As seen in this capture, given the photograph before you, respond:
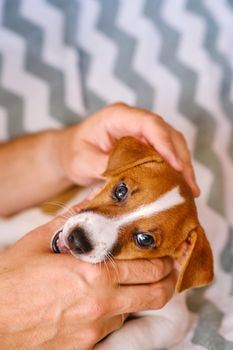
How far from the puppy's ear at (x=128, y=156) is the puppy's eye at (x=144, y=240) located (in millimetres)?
170

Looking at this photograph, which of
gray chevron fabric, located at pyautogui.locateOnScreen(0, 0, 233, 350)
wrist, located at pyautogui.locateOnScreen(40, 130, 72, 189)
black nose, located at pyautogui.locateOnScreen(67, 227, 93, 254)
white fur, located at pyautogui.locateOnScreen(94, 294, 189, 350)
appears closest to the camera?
black nose, located at pyautogui.locateOnScreen(67, 227, 93, 254)

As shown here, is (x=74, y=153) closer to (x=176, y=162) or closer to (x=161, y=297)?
(x=176, y=162)

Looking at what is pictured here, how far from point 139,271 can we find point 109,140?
0.43 metres

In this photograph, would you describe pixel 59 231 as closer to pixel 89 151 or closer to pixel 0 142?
pixel 89 151

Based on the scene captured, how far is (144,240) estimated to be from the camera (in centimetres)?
152

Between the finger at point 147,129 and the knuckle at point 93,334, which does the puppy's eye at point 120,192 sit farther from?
the knuckle at point 93,334

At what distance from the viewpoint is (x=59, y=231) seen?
1546 millimetres

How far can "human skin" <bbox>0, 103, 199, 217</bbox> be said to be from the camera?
162 centimetres

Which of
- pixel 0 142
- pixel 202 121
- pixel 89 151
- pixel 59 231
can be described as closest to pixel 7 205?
pixel 0 142

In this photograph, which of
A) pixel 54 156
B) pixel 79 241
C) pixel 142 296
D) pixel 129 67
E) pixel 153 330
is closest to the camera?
pixel 79 241

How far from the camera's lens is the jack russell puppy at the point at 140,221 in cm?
147

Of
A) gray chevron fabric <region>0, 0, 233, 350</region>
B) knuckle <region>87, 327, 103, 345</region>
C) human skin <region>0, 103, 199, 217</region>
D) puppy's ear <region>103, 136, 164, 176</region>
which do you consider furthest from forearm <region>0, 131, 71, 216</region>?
knuckle <region>87, 327, 103, 345</region>

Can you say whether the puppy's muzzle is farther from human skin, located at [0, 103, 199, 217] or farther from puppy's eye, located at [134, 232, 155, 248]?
human skin, located at [0, 103, 199, 217]

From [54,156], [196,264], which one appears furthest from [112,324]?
[54,156]
